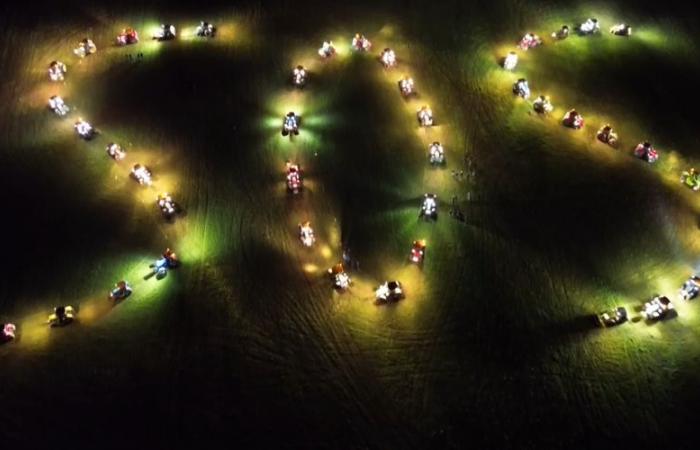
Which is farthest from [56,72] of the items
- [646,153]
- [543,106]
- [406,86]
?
[646,153]

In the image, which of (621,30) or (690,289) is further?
(621,30)

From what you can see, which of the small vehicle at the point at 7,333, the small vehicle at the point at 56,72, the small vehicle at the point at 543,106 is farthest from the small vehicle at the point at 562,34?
the small vehicle at the point at 7,333

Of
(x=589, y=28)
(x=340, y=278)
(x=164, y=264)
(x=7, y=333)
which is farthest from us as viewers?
(x=589, y=28)

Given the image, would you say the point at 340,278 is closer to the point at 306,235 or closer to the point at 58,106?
the point at 306,235

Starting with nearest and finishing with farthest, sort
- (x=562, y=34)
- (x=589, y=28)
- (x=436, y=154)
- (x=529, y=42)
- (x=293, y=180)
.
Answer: (x=293, y=180), (x=436, y=154), (x=529, y=42), (x=562, y=34), (x=589, y=28)

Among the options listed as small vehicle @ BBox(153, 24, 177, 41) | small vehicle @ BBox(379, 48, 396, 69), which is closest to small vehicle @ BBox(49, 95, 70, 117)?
small vehicle @ BBox(153, 24, 177, 41)

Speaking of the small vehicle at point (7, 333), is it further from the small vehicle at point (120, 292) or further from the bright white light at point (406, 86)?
the bright white light at point (406, 86)

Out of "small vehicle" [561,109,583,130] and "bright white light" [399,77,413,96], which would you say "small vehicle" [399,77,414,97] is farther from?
"small vehicle" [561,109,583,130]
